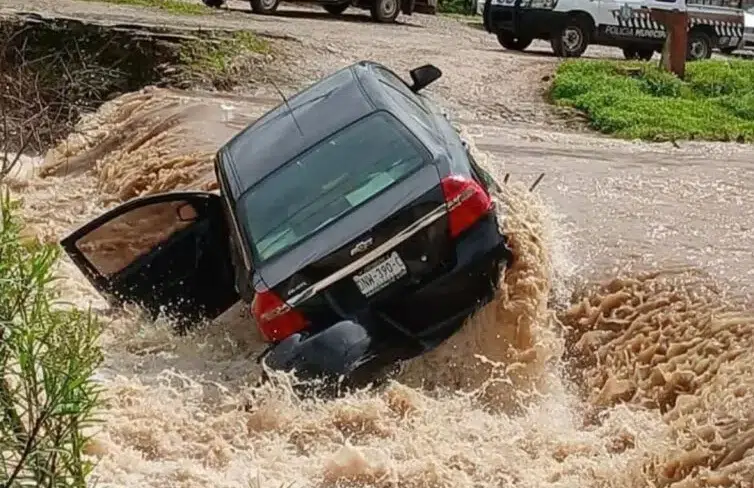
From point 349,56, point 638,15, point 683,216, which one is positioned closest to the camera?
point 683,216

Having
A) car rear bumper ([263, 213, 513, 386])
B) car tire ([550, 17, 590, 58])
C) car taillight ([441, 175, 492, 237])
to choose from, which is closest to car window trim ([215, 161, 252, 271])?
car rear bumper ([263, 213, 513, 386])

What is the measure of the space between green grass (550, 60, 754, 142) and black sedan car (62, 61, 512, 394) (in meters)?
8.03

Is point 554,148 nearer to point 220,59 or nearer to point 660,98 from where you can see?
point 660,98

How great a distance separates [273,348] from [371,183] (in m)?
1.05

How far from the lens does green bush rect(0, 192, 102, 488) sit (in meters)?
3.58

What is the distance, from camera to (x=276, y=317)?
7.12 meters

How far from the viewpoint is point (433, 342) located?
24.1 feet

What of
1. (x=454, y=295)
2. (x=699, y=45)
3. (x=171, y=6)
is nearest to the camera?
(x=454, y=295)

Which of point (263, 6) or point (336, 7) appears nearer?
point (263, 6)

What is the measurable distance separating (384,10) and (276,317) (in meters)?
20.4

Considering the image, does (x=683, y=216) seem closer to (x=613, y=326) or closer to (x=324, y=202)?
(x=613, y=326)

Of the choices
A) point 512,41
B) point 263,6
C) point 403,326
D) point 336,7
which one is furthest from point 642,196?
point 336,7

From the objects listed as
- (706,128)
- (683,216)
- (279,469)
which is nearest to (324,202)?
(279,469)

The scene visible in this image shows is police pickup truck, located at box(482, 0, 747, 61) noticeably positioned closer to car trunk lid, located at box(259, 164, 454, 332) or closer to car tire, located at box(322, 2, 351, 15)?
car tire, located at box(322, 2, 351, 15)
